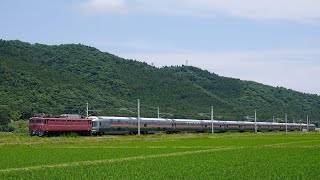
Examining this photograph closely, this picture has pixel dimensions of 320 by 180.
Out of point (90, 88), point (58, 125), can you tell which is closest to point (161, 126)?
point (58, 125)

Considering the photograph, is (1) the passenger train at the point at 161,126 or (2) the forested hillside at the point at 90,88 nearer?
(1) the passenger train at the point at 161,126

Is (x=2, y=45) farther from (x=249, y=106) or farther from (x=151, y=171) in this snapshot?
(x=151, y=171)

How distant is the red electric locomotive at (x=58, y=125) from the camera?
67.4m

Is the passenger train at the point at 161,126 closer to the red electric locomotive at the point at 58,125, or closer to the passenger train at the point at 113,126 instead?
the passenger train at the point at 113,126

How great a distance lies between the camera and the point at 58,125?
69.2m

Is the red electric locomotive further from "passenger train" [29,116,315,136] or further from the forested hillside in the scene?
the forested hillside

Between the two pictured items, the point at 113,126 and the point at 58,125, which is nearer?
the point at 58,125

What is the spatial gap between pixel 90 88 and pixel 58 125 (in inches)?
2582

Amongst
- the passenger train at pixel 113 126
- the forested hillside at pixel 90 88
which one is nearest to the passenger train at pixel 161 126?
the passenger train at pixel 113 126

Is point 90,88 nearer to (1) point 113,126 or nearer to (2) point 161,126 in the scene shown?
(2) point 161,126

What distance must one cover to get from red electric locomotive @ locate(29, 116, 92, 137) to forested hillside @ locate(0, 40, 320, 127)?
752 inches

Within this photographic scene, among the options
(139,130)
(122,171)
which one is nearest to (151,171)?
(122,171)

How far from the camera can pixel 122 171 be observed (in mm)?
25328

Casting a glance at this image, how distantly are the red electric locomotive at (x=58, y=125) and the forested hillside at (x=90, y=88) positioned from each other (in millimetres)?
19096
